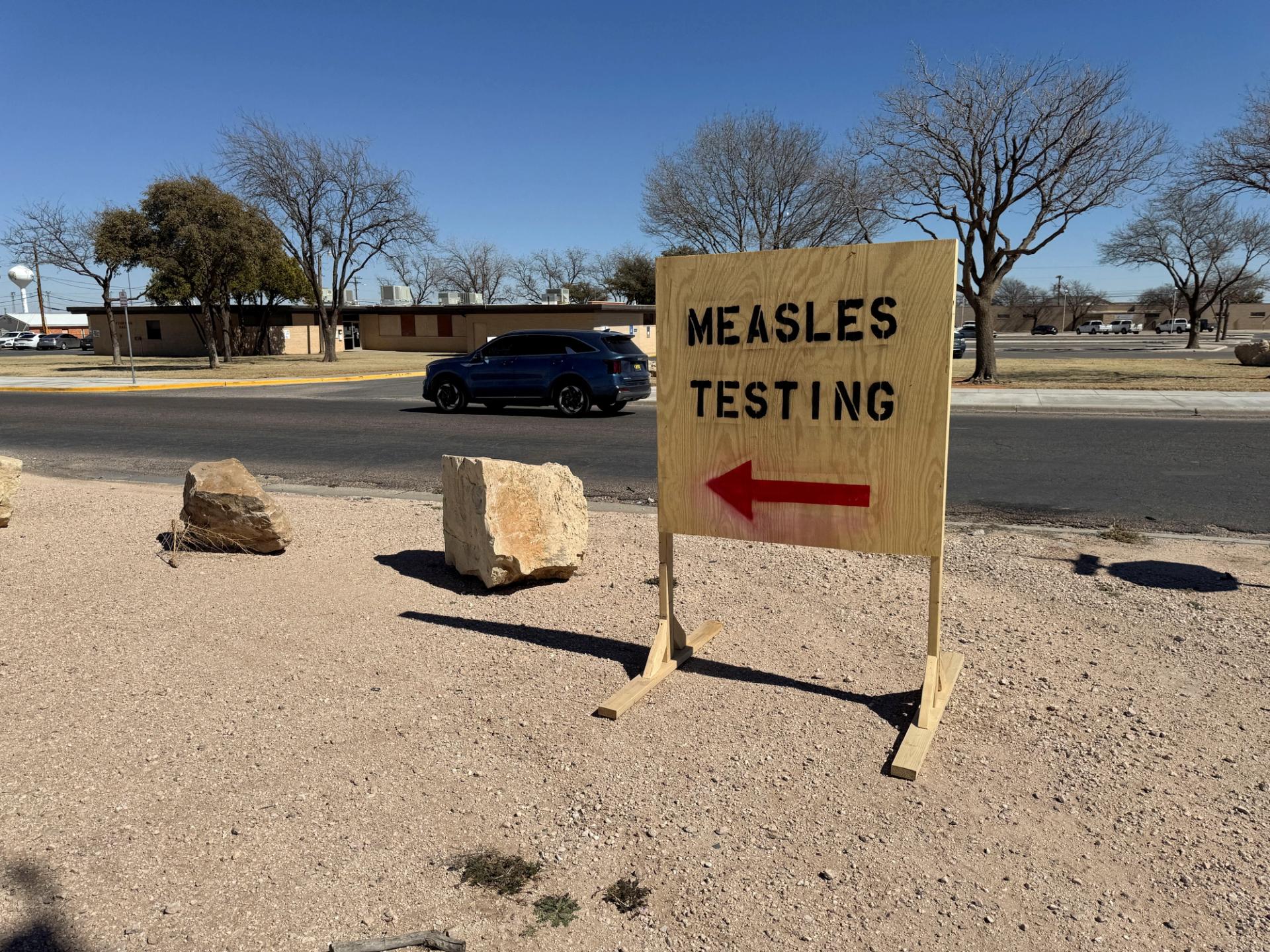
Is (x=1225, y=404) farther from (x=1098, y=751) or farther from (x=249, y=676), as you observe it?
(x=249, y=676)

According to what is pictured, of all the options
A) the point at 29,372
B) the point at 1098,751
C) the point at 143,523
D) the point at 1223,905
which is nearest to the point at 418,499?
the point at 143,523

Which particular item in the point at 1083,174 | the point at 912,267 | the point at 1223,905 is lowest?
the point at 1223,905

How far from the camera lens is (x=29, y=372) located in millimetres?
32406

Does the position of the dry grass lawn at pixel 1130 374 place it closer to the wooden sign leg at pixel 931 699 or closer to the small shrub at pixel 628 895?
the wooden sign leg at pixel 931 699

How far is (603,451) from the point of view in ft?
39.8

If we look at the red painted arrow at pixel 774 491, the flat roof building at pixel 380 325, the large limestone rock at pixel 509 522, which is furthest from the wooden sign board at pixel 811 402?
the flat roof building at pixel 380 325

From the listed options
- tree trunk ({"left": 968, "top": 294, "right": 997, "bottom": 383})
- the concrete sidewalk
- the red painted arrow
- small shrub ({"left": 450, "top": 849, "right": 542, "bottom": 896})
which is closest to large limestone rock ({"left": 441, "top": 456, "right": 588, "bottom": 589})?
the red painted arrow

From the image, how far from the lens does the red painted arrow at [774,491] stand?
3.98 metres

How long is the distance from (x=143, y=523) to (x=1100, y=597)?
6.84m

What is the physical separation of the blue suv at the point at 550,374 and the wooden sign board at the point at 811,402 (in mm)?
12374

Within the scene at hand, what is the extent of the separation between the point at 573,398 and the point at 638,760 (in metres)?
13.7

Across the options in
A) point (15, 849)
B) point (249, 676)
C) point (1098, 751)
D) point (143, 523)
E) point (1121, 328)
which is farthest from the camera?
point (1121, 328)

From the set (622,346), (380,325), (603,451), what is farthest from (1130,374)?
(380,325)

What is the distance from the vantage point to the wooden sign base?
11.5 ft
